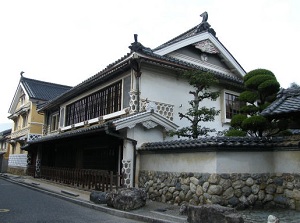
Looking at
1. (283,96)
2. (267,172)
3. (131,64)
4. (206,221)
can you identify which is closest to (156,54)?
(131,64)

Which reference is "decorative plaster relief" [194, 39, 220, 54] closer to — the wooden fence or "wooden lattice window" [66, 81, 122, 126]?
"wooden lattice window" [66, 81, 122, 126]

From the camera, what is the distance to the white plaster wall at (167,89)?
1547cm

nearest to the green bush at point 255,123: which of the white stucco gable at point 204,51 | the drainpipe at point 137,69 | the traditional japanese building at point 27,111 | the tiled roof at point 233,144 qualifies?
the tiled roof at point 233,144

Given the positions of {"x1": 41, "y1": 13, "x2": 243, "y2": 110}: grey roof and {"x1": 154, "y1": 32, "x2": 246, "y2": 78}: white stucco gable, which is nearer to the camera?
{"x1": 41, "y1": 13, "x2": 243, "y2": 110}: grey roof

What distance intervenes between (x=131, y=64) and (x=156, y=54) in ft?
5.03

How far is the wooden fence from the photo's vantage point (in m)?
13.7

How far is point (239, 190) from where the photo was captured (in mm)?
10297

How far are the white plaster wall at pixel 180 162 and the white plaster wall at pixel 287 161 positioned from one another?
2.70 meters

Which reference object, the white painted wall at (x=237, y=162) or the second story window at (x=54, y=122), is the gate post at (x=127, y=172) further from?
the second story window at (x=54, y=122)

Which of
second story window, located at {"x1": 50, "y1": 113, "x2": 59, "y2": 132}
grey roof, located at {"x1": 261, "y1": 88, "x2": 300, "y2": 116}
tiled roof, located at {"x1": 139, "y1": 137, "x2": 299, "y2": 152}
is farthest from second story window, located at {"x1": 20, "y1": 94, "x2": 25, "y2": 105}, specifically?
grey roof, located at {"x1": 261, "y1": 88, "x2": 300, "y2": 116}

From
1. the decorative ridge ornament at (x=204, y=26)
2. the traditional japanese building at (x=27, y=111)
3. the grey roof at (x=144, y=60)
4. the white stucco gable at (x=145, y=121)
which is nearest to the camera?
the white stucco gable at (x=145, y=121)

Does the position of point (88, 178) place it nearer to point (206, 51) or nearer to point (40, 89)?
point (206, 51)

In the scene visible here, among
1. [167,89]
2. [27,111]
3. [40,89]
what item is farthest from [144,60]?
[40,89]

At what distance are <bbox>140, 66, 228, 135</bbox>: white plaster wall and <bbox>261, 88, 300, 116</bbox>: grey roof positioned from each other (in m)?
6.10
